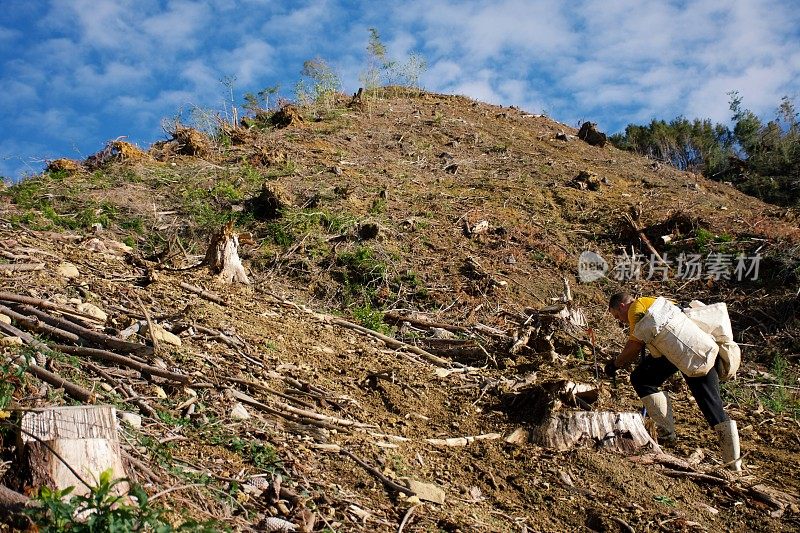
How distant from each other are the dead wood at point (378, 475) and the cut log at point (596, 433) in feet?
3.88

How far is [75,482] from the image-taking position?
220 cm

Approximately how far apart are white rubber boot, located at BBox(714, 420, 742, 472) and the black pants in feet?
0.20

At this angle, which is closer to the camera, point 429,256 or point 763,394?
point 763,394

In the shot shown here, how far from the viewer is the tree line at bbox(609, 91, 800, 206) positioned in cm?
1394

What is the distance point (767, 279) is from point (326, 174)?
6.16 meters

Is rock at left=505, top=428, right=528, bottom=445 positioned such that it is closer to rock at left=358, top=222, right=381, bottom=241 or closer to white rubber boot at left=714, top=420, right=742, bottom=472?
white rubber boot at left=714, top=420, right=742, bottom=472

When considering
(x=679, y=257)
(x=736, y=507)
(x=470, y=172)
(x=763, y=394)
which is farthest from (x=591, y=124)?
(x=736, y=507)

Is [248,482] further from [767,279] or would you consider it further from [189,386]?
[767,279]

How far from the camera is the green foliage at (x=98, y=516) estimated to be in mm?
1803

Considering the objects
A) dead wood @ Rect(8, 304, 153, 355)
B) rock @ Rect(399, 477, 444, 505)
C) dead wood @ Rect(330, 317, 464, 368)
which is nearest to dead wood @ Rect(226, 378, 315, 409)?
dead wood @ Rect(8, 304, 153, 355)

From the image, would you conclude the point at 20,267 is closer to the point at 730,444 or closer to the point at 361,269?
the point at 361,269

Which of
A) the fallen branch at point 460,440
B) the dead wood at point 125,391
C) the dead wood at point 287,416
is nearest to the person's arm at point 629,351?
the fallen branch at point 460,440

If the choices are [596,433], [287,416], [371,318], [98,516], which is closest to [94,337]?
[287,416]

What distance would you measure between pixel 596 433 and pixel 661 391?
2.68 feet
